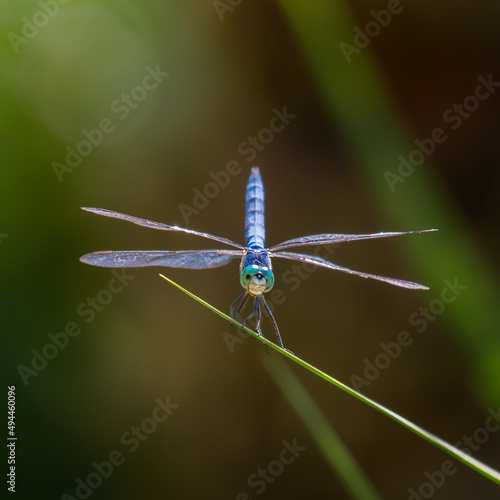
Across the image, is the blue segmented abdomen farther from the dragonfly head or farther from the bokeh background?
the bokeh background

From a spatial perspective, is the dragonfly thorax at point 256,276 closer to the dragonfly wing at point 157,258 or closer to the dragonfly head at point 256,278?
the dragonfly head at point 256,278

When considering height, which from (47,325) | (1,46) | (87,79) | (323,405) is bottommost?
(47,325)

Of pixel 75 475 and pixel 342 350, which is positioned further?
pixel 342 350

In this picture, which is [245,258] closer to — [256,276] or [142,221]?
[256,276]

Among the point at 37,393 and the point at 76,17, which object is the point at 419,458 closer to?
the point at 37,393

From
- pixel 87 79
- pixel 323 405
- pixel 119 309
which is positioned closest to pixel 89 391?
pixel 119 309

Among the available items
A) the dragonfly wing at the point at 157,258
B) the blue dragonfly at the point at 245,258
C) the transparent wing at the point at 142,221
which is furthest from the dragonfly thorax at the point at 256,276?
the transparent wing at the point at 142,221

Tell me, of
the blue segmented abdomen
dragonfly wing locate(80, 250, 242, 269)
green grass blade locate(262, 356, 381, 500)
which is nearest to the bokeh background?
the blue segmented abdomen
